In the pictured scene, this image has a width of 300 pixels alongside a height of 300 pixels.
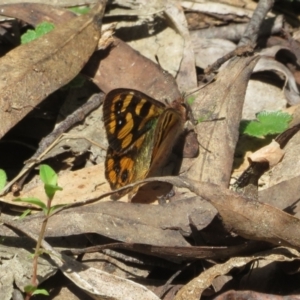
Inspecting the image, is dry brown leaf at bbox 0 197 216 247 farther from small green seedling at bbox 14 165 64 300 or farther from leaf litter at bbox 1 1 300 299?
small green seedling at bbox 14 165 64 300

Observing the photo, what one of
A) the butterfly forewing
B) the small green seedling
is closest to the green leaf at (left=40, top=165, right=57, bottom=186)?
the small green seedling

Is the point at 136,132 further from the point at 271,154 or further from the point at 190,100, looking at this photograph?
the point at 271,154

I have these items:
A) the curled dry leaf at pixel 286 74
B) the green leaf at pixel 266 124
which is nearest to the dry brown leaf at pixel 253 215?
the green leaf at pixel 266 124

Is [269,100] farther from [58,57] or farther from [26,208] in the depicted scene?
[26,208]

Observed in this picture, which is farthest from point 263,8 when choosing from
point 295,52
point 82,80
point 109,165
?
point 109,165

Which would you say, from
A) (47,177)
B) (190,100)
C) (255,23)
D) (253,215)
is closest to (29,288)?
(47,177)

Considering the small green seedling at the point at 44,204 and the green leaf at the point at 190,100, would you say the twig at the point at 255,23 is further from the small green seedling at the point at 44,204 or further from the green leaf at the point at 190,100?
the small green seedling at the point at 44,204

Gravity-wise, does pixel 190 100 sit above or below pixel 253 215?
below
